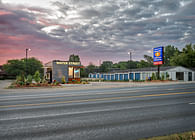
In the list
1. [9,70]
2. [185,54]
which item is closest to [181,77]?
[185,54]

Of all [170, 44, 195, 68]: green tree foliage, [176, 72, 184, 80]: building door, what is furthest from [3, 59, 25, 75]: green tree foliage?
[170, 44, 195, 68]: green tree foliage

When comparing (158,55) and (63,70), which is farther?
(158,55)

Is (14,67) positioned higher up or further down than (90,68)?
further down

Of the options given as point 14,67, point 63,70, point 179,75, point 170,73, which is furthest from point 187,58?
point 14,67

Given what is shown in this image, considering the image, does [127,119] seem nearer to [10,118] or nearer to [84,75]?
[10,118]

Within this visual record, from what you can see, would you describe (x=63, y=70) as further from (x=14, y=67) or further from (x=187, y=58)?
(x=187, y=58)

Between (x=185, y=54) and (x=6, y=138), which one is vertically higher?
(x=185, y=54)

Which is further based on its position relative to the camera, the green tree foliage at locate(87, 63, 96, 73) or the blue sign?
the green tree foliage at locate(87, 63, 96, 73)

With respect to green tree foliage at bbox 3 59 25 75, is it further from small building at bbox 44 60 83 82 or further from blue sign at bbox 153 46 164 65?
blue sign at bbox 153 46 164 65

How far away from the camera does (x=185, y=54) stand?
67.2 metres

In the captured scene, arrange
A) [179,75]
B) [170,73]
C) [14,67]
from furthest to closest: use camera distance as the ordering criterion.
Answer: [14,67] < [179,75] < [170,73]

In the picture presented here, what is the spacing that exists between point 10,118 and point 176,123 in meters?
6.34

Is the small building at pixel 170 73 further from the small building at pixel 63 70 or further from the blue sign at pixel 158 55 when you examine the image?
the small building at pixel 63 70

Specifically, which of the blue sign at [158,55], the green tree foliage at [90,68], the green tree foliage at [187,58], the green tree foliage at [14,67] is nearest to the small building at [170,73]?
the blue sign at [158,55]
